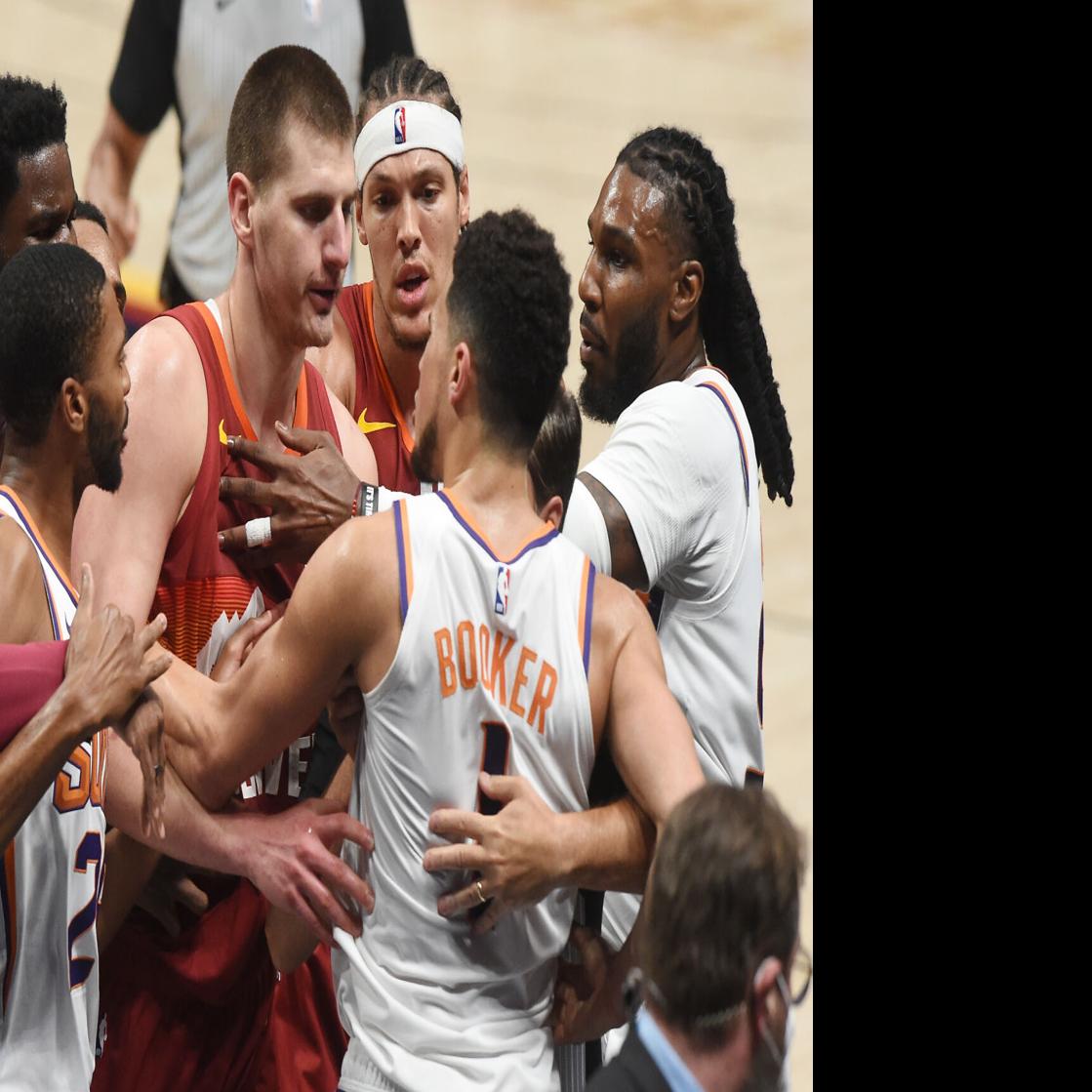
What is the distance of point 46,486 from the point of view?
2811mm

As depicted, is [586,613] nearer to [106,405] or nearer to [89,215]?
[106,405]

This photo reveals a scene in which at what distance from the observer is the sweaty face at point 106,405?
2.86 m

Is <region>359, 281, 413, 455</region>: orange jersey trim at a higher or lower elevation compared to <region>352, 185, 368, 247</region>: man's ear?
lower

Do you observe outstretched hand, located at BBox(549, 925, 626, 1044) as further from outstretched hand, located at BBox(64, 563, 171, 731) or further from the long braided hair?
the long braided hair

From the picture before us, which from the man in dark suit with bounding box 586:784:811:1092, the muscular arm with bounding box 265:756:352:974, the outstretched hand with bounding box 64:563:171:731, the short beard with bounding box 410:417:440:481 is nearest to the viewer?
the man in dark suit with bounding box 586:784:811:1092

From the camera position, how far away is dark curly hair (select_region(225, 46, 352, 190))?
3.42 meters

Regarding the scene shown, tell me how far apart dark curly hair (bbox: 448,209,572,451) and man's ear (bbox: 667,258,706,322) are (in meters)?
1.43

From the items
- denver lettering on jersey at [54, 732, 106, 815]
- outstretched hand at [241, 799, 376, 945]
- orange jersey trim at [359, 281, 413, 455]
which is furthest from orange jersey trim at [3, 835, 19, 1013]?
orange jersey trim at [359, 281, 413, 455]

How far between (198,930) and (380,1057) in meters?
0.90

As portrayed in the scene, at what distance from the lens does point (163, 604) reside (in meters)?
3.32

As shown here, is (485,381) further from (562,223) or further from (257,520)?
(562,223)

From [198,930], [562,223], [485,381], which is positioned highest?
[562,223]

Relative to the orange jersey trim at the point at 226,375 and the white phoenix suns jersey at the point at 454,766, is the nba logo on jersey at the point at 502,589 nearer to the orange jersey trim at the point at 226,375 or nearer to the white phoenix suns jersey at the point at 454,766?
the white phoenix suns jersey at the point at 454,766

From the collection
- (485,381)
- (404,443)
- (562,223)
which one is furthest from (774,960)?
(562,223)
